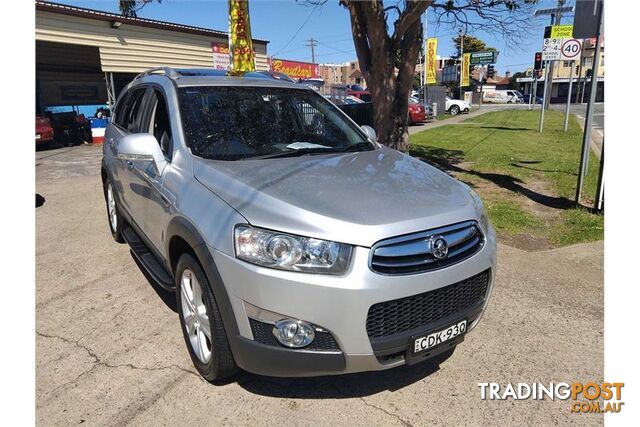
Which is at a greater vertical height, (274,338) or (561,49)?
(561,49)

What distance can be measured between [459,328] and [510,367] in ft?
2.34

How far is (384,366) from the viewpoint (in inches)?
89.4

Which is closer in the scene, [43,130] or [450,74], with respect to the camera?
[43,130]

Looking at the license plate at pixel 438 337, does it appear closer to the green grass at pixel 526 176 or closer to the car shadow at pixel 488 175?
the green grass at pixel 526 176

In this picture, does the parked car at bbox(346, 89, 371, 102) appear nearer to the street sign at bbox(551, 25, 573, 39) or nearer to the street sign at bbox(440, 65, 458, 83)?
the street sign at bbox(551, 25, 573, 39)

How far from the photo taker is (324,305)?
2080mm

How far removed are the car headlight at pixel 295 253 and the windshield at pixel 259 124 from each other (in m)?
1.02

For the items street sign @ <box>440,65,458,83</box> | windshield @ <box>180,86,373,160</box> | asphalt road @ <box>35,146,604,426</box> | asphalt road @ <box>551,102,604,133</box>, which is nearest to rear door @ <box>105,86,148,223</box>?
asphalt road @ <box>35,146,604,426</box>

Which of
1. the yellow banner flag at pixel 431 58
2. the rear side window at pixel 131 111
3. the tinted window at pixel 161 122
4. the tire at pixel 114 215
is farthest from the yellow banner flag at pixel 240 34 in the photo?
the yellow banner flag at pixel 431 58

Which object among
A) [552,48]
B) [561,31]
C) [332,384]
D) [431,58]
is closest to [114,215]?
[332,384]

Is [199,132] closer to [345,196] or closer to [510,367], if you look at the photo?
[345,196]

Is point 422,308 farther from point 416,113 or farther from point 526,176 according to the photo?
point 416,113

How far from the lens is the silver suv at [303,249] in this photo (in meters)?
2.12

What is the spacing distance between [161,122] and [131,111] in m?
1.25
